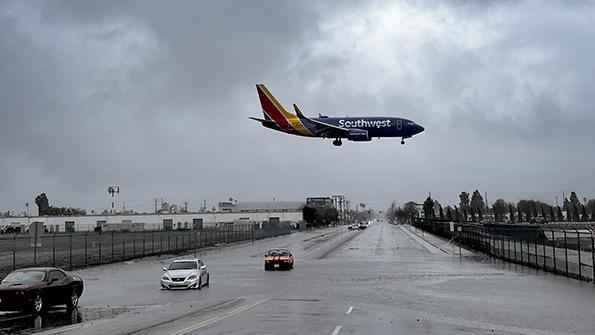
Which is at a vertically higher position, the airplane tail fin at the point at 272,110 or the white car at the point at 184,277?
the airplane tail fin at the point at 272,110

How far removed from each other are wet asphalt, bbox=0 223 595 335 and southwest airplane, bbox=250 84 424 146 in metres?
7.02

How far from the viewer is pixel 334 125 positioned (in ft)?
105

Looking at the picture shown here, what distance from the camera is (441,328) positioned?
53.0ft

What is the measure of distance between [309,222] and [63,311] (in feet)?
513

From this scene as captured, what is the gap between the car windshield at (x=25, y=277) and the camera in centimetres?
2076

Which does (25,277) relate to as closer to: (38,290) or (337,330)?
(38,290)

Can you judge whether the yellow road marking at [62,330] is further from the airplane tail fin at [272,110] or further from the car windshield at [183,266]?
the airplane tail fin at [272,110]

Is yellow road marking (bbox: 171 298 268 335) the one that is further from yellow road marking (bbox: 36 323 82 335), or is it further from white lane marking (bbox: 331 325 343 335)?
white lane marking (bbox: 331 325 343 335)

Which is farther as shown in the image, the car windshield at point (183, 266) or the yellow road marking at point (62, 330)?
the car windshield at point (183, 266)

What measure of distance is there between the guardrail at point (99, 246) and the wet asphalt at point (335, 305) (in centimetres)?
1017

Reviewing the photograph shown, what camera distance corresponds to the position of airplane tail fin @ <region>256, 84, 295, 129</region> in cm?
3356

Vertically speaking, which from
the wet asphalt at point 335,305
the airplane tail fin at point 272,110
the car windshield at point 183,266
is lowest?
the wet asphalt at point 335,305

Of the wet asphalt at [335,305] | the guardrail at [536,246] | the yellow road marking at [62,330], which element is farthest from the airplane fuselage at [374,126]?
the yellow road marking at [62,330]

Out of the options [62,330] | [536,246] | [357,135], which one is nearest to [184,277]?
[357,135]
